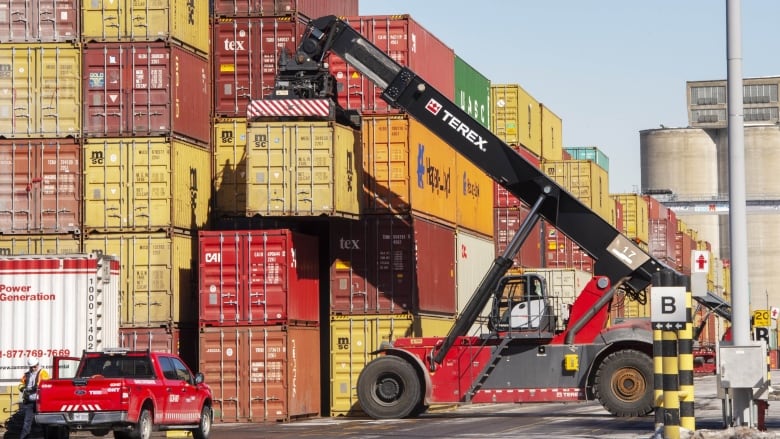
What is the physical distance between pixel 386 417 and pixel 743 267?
1299cm

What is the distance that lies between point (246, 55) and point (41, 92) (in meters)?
5.60

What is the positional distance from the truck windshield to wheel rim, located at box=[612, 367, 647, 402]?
11.6 m

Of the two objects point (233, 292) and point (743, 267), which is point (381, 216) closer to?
point (233, 292)

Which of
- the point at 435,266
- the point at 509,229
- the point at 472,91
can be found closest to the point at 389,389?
the point at 435,266

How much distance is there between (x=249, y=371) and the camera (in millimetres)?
34500

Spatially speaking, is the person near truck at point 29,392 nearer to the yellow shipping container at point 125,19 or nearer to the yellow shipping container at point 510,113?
the yellow shipping container at point 125,19

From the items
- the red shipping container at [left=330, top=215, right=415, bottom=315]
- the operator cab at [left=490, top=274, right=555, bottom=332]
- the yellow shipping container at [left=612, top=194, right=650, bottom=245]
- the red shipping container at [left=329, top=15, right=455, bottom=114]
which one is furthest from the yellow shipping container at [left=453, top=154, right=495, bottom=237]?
the yellow shipping container at [left=612, top=194, right=650, bottom=245]

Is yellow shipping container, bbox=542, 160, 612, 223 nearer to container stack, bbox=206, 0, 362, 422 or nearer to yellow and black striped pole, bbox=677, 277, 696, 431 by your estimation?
container stack, bbox=206, 0, 362, 422

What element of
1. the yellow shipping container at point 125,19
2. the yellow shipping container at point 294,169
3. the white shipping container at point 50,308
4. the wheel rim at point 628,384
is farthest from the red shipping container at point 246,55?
the wheel rim at point 628,384

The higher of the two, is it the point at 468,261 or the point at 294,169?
the point at 294,169

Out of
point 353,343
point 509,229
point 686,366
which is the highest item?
point 509,229

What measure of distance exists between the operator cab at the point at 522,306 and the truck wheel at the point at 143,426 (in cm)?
1100

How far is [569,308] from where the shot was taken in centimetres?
3347

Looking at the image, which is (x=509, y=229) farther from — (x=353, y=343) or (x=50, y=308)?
(x=50, y=308)
